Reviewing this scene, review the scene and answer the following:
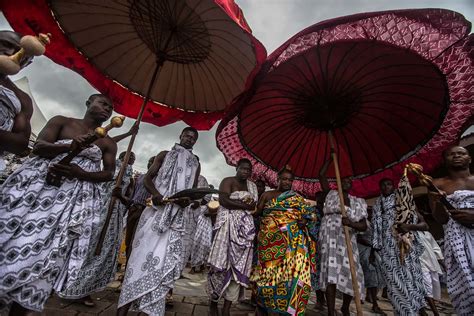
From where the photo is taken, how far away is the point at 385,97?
10.00 ft

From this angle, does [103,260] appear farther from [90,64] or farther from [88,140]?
[90,64]

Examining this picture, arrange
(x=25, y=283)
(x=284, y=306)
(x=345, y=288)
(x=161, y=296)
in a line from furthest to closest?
(x=345, y=288) → (x=284, y=306) → (x=161, y=296) → (x=25, y=283)

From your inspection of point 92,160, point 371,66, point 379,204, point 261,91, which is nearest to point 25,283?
point 92,160

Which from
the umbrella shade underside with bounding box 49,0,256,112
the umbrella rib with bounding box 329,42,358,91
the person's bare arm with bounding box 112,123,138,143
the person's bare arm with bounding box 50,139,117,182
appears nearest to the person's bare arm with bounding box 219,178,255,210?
the umbrella shade underside with bounding box 49,0,256,112

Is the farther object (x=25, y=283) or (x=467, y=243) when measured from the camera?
(x=467, y=243)

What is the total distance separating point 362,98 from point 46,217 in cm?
345

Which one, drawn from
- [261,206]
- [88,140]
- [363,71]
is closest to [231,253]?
[261,206]

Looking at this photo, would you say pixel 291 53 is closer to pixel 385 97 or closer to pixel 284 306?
pixel 385 97

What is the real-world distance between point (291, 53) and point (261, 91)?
2.41 ft

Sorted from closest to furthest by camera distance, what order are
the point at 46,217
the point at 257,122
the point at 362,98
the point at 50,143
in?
the point at 46,217 < the point at 50,143 < the point at 362,98 < the point at 257,122

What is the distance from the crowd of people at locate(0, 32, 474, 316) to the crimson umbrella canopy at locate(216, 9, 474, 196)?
342mm

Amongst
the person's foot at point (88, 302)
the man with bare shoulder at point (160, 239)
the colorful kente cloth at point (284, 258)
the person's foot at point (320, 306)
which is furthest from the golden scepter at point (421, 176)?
the person's foot at point (88, 302)

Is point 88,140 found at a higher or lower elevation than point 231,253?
higher

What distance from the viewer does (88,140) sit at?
1.89 m
